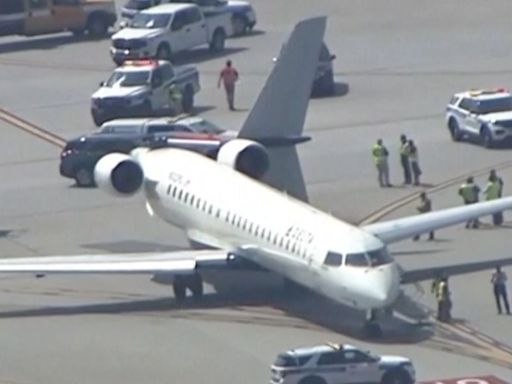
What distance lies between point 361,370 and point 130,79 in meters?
36.3

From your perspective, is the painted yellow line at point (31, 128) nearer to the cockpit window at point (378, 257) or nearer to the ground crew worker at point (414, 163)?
the ground crew worker at point (414, 163)

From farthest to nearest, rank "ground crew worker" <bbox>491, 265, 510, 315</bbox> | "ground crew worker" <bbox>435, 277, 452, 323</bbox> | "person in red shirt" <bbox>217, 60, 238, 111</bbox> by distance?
"person in red shirt" <bbox>217, 60, 238, 111</bbox> < "ground crew worker" <bbox>491, 265, 510, 315</bbox> < "ground crew worker" <bbox>435, 277, 452, 323</bbox>

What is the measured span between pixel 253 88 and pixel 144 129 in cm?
1334

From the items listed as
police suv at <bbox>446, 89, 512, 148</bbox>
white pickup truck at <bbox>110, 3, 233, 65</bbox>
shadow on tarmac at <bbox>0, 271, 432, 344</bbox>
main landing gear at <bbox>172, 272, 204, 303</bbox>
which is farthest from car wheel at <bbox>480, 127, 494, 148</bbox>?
white pickup truck at <bbox>110, 3, 233, 65</bbox>

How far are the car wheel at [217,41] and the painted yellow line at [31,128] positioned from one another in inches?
512

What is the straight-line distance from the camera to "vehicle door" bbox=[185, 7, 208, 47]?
323 ft

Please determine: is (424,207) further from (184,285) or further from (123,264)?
(123,264)

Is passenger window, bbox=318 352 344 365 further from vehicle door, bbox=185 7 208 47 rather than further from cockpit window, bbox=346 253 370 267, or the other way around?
vehicle door, bbox=185 7 208 47

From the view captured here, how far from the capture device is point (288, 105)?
230 feet

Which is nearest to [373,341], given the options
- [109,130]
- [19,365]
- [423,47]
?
[19,365]

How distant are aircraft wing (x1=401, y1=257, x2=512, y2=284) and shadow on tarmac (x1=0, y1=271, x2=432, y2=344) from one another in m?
3.17

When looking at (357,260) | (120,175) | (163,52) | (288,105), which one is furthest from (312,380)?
(163,52)

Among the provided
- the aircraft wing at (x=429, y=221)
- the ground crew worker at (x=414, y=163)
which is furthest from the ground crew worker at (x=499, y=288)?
the ground crew worker at (x=414, y=163)

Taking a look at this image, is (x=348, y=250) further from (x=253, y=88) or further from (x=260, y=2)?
(x=260, y=2)
